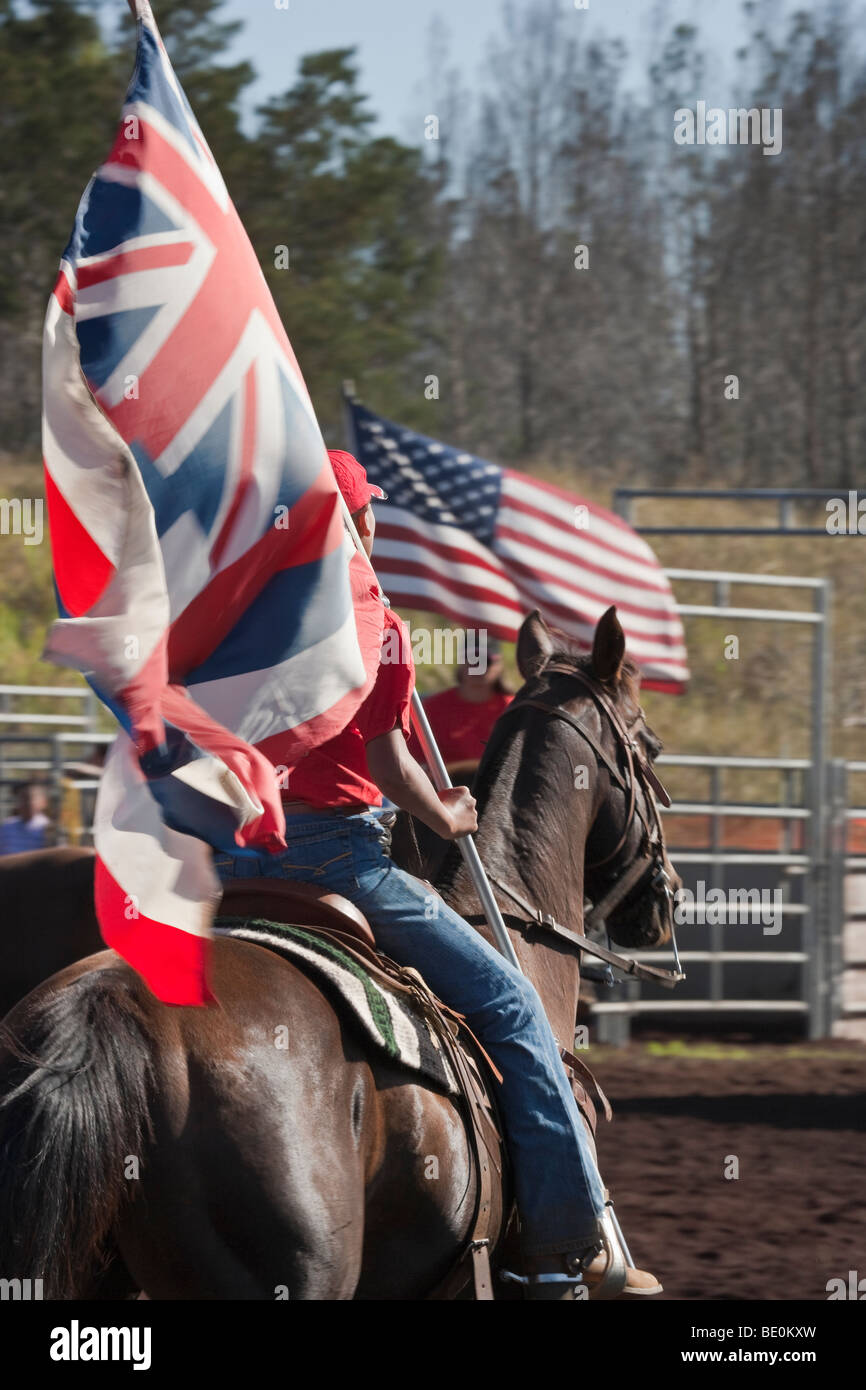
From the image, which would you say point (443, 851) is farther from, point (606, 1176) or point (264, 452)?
point (606, 1176)

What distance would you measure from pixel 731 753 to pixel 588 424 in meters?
13.0

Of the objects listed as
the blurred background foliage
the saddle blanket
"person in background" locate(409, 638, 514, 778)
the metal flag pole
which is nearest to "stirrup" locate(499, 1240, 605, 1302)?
the saddle blanket

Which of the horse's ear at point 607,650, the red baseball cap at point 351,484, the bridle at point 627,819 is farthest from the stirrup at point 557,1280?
the red baseball cap at point 351,484

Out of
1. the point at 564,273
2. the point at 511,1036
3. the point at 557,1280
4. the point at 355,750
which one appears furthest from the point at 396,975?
the point at 564,273

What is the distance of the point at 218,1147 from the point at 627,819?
1.95 meters

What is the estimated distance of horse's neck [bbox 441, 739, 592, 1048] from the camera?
409cm

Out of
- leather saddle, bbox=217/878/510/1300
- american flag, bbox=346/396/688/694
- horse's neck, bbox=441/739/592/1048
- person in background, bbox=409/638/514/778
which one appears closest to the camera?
leather saddle, bbox=217/878/510/1300

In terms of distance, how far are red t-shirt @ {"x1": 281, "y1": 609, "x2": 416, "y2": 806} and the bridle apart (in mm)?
918

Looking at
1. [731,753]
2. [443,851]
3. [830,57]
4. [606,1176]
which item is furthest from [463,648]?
[830,57]

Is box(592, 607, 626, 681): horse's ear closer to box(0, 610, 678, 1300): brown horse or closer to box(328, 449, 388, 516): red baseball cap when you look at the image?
box(328, 449, 388, 516): red baseball cap

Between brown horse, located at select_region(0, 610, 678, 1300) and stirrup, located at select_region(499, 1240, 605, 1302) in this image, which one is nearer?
brown horse, located at select_region(0, 610, 678, 1300)

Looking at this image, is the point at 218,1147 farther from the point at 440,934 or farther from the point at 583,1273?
the point at 583,1273
